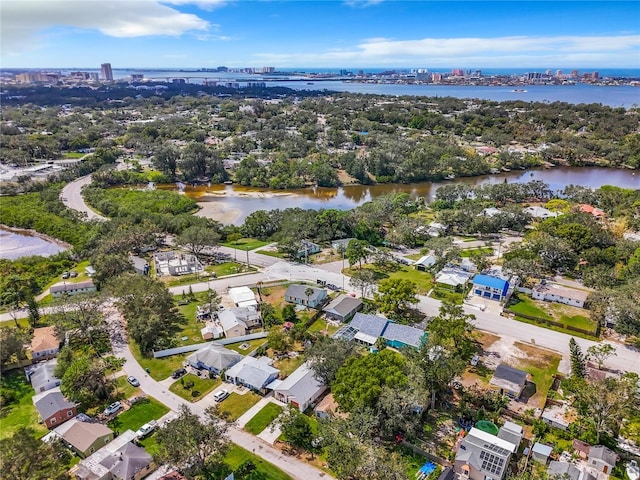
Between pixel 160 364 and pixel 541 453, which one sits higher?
pixel 541 453

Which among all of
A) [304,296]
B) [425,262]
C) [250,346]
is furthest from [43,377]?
[425,262]

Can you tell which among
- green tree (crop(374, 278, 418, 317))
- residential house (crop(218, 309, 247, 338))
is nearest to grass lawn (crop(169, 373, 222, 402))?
residential house (crop(218, 309, 247, 338))

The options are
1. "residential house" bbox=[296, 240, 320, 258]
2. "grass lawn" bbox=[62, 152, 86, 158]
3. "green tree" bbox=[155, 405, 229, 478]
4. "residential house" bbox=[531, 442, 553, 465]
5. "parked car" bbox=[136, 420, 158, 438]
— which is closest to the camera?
"green tree" bbox=[155, 405, 229, 478]

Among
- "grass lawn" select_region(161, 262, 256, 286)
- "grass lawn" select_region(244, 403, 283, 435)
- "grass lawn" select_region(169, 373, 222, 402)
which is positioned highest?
"grass lawn" select_region(161, 262, 256, 286)

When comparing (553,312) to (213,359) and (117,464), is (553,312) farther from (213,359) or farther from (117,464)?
(117,464)

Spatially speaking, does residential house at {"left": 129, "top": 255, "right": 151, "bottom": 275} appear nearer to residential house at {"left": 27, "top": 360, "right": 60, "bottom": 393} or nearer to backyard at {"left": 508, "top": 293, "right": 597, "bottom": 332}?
residential house at {"left": 27, "top": 360, "right": 60, "bottom": 393}

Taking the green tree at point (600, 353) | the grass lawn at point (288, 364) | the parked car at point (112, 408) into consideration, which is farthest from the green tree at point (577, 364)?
the parked car at point (112, 408)
